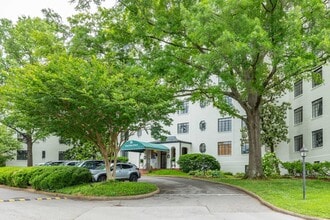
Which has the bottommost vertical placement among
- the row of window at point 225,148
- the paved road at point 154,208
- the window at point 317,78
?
the paved road at point 154,208

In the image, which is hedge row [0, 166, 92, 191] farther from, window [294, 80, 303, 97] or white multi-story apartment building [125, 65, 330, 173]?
window [294, 80, 303, 97]

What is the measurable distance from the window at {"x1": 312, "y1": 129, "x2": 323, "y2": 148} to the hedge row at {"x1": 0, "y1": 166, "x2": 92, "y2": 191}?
16.9 metres

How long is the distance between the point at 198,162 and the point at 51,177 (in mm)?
17553

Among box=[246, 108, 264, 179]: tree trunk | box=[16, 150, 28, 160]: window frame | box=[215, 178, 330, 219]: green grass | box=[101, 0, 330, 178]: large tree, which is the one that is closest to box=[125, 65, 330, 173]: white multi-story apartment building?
box=[246, 108, 264, 179]: tree trunk

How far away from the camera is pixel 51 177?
2009 centimetres

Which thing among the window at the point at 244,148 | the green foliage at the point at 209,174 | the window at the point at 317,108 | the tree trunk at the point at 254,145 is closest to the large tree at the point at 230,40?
the tree trunk at the point at 254,145

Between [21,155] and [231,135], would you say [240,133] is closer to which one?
[231,135]

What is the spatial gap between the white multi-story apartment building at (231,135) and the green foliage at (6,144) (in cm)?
302

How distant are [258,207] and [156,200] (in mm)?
4605

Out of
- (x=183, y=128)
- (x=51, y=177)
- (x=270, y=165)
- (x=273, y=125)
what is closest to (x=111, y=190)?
(x=51, y=177)

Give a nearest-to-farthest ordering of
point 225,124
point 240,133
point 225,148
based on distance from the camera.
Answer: point 240,133 < point 225,148 < point 225,124

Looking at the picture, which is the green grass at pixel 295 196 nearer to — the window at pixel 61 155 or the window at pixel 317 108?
the window at pixel 317 108

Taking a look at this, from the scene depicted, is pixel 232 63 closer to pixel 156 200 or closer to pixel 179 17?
pixel 179 17

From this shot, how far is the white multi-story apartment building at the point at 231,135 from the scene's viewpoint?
2746 cm
